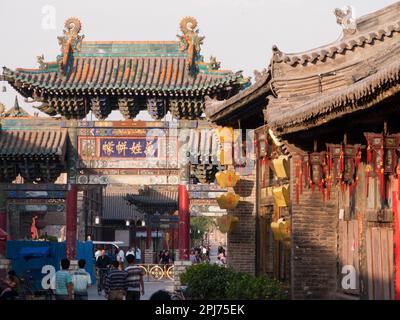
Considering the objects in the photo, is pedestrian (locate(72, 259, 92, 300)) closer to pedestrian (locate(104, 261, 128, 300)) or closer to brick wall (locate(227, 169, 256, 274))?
pedestrian (locate(104, 261, 128, 300))

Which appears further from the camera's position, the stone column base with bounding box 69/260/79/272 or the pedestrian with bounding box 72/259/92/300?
the stone column base with bounding box 69/260/79/272

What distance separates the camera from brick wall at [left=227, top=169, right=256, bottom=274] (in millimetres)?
25750

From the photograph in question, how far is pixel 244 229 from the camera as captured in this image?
86.1ft

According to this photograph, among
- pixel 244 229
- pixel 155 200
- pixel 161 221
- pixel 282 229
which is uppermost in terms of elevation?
pixel 155 200

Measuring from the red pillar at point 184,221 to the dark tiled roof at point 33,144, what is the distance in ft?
13.3

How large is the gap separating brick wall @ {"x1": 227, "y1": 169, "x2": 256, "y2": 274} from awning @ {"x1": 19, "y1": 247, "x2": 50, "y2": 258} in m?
5.45

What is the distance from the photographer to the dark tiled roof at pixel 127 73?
3450 cm

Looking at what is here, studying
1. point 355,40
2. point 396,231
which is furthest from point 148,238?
point 396,231

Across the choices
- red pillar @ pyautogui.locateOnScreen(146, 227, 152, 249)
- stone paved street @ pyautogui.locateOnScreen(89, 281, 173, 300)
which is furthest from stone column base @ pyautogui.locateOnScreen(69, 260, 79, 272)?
red pillar @ pyautogui.locateOnScreen(146, 227, 152, 249)

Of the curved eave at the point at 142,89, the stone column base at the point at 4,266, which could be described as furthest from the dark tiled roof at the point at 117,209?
the stone column base at the point at 4,266

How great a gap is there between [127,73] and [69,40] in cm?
221

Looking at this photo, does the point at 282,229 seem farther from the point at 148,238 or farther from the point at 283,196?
the point at 148,238

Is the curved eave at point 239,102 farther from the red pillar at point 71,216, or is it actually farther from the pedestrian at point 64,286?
the red pillar at point 71,216
